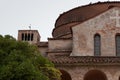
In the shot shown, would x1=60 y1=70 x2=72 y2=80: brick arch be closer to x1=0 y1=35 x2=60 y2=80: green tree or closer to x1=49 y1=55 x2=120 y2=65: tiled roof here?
x1=49 y1=55 x2=120 y2=65: tiled roof

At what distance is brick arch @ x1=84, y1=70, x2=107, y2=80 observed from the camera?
2897cm

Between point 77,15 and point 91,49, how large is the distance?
25.5 ft

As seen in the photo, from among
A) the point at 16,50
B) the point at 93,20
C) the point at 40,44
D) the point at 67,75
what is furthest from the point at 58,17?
the point at 16,50

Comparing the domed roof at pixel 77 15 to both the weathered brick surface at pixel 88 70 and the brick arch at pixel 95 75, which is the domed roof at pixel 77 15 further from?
the weathered brick surface at pixel 88 70

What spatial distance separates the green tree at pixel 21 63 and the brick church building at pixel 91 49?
583 cm

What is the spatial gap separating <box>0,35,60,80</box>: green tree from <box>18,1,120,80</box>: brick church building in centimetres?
583

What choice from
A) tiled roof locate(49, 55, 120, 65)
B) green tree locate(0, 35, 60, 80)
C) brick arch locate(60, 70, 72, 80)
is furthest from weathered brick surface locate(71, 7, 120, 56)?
green tree locate(0, 35, 60, 80)

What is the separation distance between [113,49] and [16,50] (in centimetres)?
1123

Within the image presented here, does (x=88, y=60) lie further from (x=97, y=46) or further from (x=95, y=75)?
(x=97, y=46)

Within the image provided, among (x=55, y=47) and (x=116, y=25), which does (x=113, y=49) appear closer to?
(x=116, y=25)

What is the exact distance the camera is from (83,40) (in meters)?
31.6

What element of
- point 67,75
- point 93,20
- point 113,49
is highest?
point 93,20

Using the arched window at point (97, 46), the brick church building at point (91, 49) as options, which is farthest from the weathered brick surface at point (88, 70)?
the arched window at point (97, 46)

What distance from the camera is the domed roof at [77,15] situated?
37625mm
